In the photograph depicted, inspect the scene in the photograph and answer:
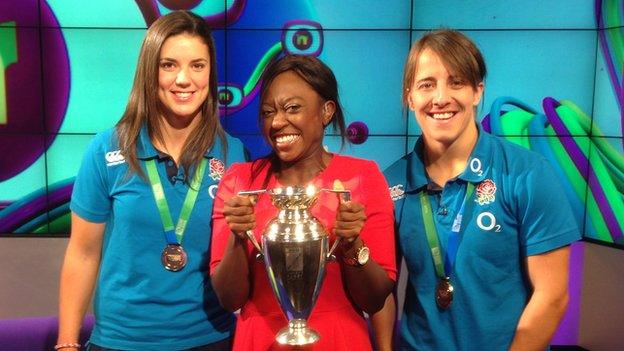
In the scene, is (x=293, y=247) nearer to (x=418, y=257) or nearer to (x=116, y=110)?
(x=418, y=257)

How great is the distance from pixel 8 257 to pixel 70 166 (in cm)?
94

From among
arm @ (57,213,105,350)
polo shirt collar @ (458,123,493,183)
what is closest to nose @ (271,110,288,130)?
polo shirt collar @ (458,123,493,183)

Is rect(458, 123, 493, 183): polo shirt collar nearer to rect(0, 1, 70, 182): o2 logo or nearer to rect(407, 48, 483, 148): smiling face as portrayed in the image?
rect(407, 48, 483, 148): smiling face

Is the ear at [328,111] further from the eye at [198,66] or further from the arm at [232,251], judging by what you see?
the eye at [198,66]

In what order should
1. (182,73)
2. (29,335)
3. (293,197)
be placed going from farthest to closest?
1. (29,335)
2. (182,73)
3. (293,197)

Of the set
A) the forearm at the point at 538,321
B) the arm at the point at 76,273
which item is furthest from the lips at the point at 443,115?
the arm at the point at 76,273

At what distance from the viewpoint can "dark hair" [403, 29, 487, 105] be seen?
61.9 inches

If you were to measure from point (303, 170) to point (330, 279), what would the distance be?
12.0 inches

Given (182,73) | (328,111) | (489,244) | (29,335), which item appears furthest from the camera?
(29,335)

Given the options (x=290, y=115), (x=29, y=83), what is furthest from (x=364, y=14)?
(x=290, y=115)

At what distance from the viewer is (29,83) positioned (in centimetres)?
492

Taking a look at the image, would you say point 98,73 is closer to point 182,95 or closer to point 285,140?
point 182,95

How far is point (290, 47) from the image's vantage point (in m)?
4.88

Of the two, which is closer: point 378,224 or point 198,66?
point 378,224
